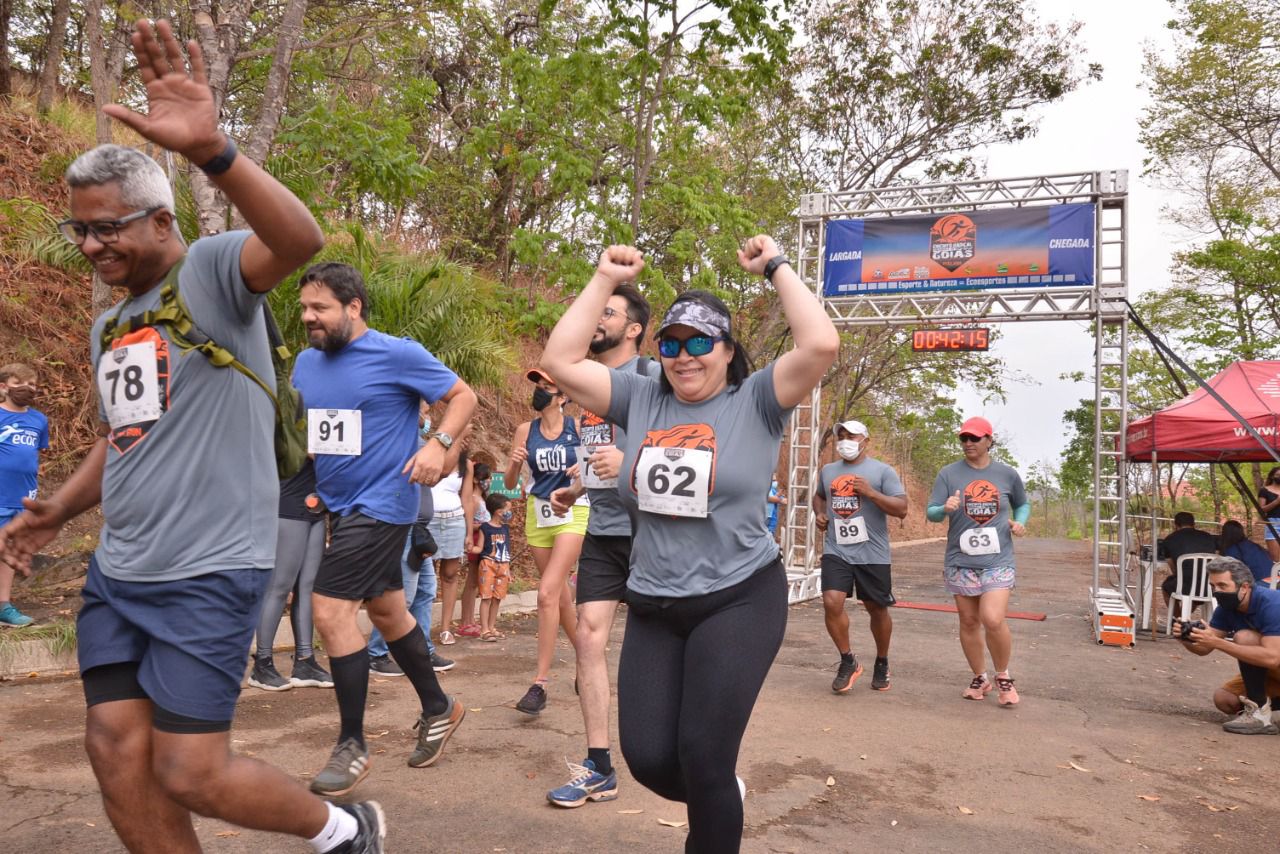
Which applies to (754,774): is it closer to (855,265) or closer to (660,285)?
(660,285)

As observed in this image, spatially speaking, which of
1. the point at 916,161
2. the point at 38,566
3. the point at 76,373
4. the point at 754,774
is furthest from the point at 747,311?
the point at 754,774

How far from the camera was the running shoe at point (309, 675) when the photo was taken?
648cm

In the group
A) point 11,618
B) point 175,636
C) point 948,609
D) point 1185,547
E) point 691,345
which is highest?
point 691,345

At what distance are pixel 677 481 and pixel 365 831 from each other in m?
1.40

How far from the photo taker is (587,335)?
340 cm

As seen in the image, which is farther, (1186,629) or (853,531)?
(853,531)

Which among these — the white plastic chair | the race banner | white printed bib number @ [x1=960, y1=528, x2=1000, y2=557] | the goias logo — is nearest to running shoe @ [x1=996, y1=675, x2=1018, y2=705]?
white printed bib number @ [x1=960, y1=528, x2=1000, y2=557]

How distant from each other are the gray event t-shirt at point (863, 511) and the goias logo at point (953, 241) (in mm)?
7337

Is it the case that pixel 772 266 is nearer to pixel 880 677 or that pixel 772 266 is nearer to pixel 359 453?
pixel 359 453

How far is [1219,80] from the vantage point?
64.6 feet

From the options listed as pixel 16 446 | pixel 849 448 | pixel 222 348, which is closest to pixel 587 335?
pixel 222 348

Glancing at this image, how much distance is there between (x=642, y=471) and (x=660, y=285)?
9.22 m

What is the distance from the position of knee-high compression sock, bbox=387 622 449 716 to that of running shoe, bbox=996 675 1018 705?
14.6ft

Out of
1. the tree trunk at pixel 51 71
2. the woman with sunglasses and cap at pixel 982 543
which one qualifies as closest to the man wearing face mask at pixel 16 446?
the woman with sunglasses and cap at pixel 982 543
